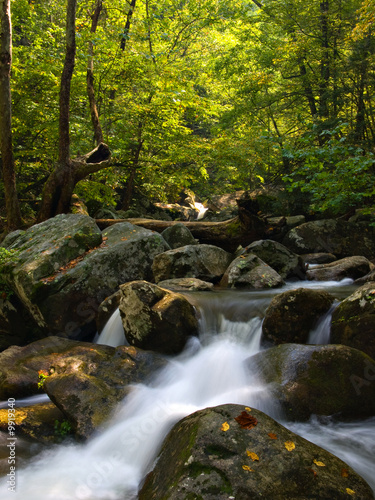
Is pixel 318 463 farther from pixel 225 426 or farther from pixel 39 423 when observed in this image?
pixel 39 423

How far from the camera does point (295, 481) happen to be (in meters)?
2.12

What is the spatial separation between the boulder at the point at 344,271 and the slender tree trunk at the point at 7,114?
8.17m

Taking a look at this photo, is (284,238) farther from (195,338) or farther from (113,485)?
(113,485)

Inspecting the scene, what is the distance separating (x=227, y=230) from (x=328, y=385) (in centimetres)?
673

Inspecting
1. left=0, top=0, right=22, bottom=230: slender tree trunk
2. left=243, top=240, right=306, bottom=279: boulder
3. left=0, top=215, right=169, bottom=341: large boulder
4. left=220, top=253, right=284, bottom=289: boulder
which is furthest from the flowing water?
left=0, top=0, right=22, bottom=230: slender tree trunk

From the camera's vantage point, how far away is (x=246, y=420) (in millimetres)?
2523

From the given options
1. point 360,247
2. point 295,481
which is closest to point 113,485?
point 295,481

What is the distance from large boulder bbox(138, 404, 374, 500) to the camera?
206 cm

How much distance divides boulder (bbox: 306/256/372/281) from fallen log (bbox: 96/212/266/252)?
6.79 feet

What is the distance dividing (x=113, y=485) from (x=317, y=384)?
85.7 inches

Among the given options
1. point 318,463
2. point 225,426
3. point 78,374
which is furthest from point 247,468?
point 78,374

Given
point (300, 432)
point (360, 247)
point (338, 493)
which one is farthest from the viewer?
point (360, 247)

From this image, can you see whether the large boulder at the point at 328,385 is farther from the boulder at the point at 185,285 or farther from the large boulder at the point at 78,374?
the boulder at the point at 185,285

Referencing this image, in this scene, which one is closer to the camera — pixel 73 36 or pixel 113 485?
pixel 113 485
